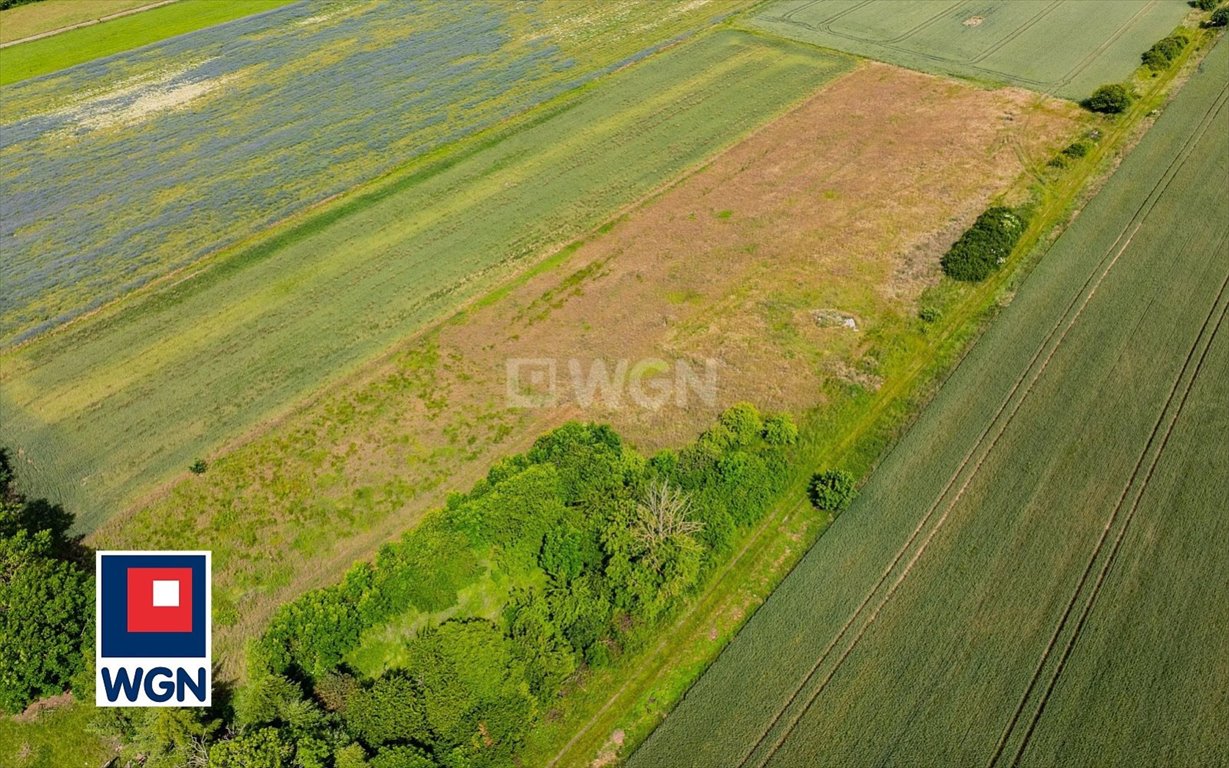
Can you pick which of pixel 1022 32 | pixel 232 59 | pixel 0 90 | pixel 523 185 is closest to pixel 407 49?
pixel 232 59

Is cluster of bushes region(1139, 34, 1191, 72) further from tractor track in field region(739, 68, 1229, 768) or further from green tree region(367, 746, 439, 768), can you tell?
green tree region(367, 746, 439, 768)

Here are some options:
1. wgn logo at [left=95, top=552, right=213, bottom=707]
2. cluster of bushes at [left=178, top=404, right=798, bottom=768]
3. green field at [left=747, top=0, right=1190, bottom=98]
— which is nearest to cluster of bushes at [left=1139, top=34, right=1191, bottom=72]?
green field at [left=747, top=0, right=1190, bottom=98]

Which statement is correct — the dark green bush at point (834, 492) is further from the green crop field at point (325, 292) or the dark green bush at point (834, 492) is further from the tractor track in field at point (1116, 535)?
the green crop field at point (325, 292)

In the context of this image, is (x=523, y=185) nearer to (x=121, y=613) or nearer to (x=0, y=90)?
(x=121, y=613)

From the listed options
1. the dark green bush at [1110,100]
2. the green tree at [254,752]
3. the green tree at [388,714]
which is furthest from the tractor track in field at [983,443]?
the green tree at [254,752]

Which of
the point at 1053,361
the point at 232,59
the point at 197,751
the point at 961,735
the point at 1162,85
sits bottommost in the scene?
the point at 197,751
